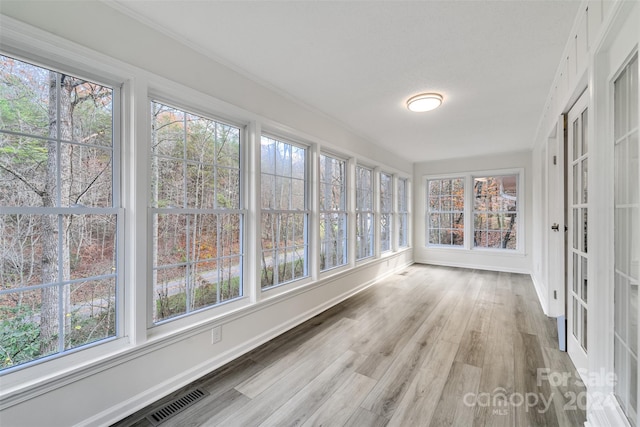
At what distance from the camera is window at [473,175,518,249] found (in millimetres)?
5699

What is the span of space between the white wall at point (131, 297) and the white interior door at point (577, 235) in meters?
2.61

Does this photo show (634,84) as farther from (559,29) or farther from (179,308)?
(179,308)

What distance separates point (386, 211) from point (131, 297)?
461cm

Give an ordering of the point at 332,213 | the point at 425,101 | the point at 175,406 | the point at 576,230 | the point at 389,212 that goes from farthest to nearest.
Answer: the point at 389,212
the point at 332,213
the point at 425,101
the point at 576,230
the point at 175,406

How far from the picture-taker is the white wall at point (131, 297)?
138 cm

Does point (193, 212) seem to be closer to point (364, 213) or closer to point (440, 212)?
point (364, 213)

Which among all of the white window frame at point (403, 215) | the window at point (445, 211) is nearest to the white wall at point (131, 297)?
the white window frame at point (403, 215)

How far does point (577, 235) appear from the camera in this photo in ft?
6.99

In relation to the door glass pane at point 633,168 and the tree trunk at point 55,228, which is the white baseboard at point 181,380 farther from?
the door glass pane at point 633,168

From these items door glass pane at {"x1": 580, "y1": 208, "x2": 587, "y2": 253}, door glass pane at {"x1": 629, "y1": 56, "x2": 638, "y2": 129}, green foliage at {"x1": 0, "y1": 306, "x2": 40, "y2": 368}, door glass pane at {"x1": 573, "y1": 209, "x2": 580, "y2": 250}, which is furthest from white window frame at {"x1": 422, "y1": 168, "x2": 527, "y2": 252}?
green foliage at {"x1": 0, "y1": 306, "x2": 40, "y2": 368}

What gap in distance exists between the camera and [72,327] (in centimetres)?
157

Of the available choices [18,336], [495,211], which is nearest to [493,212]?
[495,211]

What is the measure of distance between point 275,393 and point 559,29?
3253mm

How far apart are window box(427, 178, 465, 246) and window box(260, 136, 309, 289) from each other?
4353 mm
